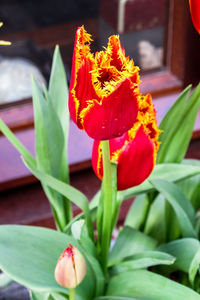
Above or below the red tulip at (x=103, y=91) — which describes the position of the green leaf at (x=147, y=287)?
below

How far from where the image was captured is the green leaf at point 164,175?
471 millimetres

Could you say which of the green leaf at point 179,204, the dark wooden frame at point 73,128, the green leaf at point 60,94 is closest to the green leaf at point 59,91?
the green leaf at point 60,94

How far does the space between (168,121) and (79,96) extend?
0.16 meters

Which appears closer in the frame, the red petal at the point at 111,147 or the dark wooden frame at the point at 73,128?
the red petal at the point at 111,147

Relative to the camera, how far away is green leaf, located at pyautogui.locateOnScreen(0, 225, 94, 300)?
1.26ft

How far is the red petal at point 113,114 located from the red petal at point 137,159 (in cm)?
6

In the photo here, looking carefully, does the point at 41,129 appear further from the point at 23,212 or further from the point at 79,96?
the point at 23,212

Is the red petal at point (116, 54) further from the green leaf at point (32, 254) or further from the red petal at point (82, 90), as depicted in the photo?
the green leaf at point (32, 254)

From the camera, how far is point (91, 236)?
48 centimetres

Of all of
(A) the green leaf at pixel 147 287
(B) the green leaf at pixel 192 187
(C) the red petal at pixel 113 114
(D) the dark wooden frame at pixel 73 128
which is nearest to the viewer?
(C) the red petal at pixel 113 114

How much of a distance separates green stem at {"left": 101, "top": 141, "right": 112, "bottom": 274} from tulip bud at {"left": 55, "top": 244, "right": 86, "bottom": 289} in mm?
60

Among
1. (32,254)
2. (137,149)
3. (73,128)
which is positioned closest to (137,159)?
(137,149)

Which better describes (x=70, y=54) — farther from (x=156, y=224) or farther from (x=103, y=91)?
(x=103, y=91)

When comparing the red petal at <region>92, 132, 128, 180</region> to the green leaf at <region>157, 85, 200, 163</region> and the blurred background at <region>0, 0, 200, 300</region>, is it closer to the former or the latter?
the green leaf at <region>157, 85, 200, 163</region>
